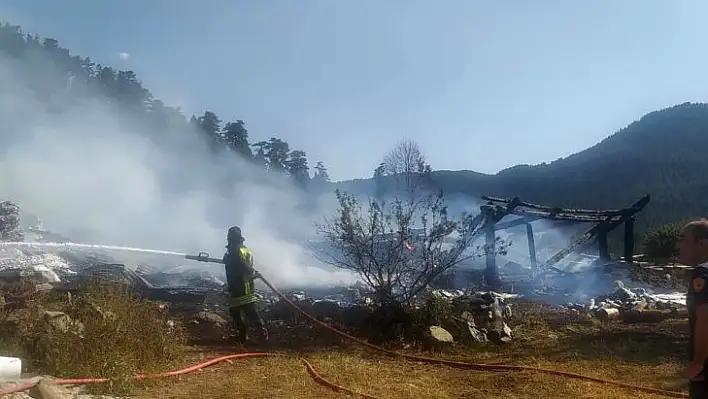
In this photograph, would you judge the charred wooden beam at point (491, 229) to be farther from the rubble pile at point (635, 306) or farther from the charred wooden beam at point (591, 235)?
the charred wooden beam at point (591, 235)

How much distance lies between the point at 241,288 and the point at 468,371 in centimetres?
347

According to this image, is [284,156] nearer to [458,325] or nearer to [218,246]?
[218,246]

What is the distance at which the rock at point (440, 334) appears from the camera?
8.55 meters

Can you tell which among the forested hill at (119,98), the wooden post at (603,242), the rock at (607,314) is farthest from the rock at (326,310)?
the forested hill at (119,98)

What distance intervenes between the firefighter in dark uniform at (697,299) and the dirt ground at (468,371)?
2.36 metres

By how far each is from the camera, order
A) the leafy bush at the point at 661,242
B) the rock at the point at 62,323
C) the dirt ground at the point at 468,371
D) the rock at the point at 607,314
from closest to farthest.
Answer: the dirt ground at the point at 468,371 < the rock at the point at 62,323 < the rock at the point at 607,314 < the leafy bush at the point at 661,242

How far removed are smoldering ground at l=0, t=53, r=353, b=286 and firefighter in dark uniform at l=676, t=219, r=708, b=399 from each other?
17.1 m

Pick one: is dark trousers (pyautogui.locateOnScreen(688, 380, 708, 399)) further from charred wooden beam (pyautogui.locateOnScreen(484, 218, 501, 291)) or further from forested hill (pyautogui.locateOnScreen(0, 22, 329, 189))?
forested hill (pyautogui.locateOnScreen(0, 22, 329, 189))

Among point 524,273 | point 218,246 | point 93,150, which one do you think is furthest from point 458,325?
point 93,150

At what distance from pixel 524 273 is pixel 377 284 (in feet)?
26.9

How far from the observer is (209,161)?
39094 millimetres

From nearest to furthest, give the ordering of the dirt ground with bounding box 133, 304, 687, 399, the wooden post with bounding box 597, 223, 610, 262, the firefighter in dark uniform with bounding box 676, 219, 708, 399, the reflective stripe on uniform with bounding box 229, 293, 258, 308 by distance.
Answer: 1. the firefighter in dark uniform with bounding box 676, 219, 708, 399
2. the dirt ground with bounding box 133, 304, 687, 399
3. the reflective stripe on uniform with bounding box 229, 293, 258, 308
4. the wooden post with bounding box 597, 223, 610, 262

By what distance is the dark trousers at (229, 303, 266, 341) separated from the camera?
8.73 metres

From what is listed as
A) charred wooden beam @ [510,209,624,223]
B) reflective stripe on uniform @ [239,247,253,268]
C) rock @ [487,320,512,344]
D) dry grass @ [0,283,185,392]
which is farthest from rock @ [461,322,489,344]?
charred wooden beam @ [510,209,624,223]
